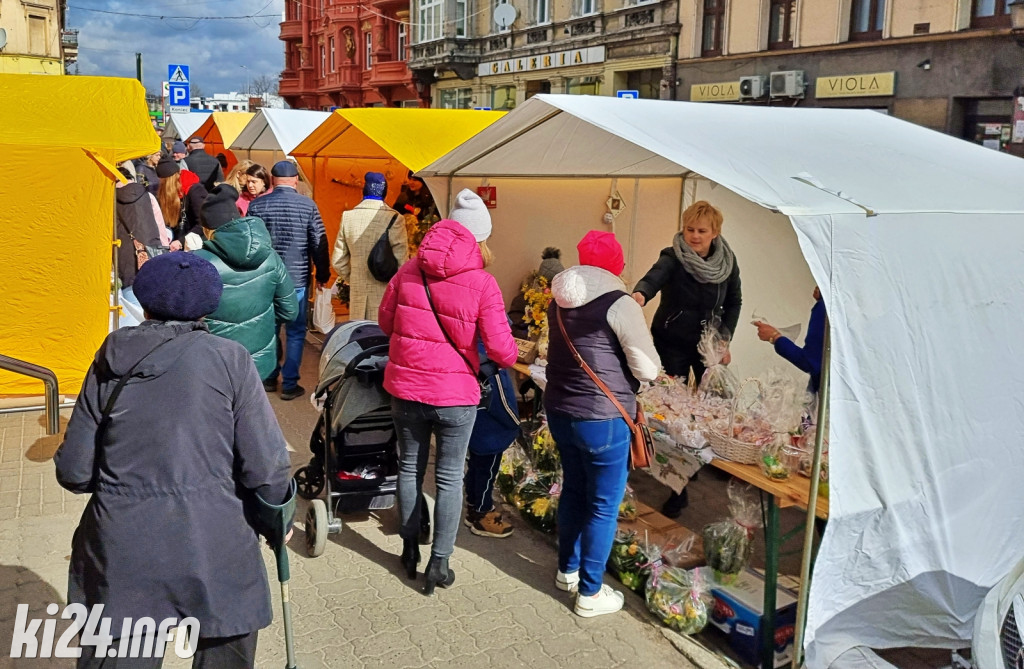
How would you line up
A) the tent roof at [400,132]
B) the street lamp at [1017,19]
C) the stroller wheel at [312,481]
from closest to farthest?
the stroller wheel at [312,481], the tent roof at [400,132], the street lamp at [1017,19]

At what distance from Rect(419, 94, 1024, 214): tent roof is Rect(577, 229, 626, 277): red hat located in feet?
1.41

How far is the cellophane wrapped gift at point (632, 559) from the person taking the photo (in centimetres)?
410

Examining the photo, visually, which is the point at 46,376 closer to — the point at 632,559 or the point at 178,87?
the point at 632,559

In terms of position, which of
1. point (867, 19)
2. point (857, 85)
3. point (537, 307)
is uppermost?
point (867, 19)

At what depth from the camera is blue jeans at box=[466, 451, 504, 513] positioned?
4.55 meters

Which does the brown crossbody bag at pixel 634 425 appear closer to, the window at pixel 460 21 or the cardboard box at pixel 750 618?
the cardboard box at pixel 750 618

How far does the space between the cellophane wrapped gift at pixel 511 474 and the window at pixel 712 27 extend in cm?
1763

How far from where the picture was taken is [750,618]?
11.8 ft

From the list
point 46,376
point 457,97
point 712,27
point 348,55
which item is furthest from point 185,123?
point 348,55

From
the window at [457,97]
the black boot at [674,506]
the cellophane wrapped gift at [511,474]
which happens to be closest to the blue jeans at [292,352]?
the cellophane wrapped gift at [511,474]

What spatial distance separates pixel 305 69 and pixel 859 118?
45512 millimetres

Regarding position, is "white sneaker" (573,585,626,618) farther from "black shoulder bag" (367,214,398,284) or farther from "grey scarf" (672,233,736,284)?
"black shoulder bag" (367,214,398,284)

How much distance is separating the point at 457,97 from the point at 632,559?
3032 cm

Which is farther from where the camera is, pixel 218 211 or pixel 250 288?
pixel 218 211
